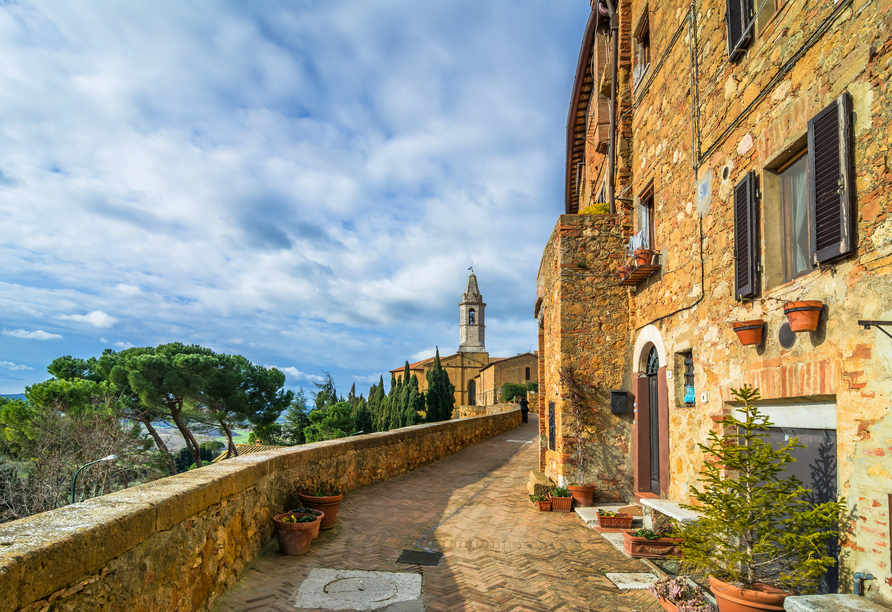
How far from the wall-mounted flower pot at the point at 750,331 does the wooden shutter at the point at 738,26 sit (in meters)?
2.76

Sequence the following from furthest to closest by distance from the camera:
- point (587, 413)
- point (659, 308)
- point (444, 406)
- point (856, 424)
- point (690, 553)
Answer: point (444, 406) → point (587, 413) → point (659, 308) → point (690, 553) → point (856, 424)

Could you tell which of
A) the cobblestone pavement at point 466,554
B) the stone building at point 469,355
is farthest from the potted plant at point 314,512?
the stone building at point 469,355

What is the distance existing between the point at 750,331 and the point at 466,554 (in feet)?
12.3

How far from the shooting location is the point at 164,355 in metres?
25.3

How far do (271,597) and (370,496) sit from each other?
4.28 metres

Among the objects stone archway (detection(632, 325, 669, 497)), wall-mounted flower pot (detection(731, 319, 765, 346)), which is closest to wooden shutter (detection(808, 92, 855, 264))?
wall-mounted flower pot (detection(731, 319, 765, 346))

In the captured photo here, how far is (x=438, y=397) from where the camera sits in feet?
129

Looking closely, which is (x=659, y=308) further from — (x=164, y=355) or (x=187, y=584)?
(x=164, y=355)

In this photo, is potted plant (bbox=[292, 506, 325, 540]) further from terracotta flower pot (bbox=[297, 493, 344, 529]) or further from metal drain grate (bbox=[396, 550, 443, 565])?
metal drain grate (bbox=[396, 550, 443, 565])

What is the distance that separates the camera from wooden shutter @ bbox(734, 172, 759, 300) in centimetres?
507

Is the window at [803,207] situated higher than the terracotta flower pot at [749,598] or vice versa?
the window at [803,207]

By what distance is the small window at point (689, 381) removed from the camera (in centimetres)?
659

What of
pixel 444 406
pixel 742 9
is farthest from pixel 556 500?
pixel 444 406

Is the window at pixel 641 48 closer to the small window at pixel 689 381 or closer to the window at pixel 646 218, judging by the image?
the window at pixel 646 218
